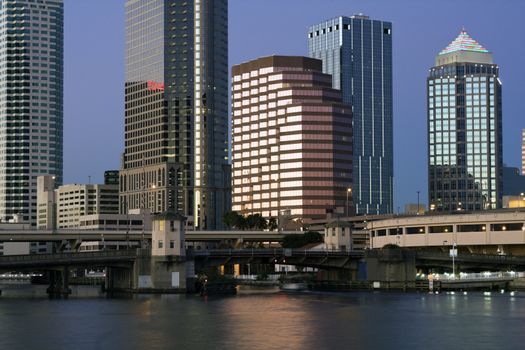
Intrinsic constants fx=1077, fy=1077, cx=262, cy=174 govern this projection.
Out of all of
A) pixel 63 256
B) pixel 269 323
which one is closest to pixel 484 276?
pixel 63 256

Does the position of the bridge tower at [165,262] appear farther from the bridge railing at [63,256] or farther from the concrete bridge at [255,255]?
the concrete bridge at [255,255]

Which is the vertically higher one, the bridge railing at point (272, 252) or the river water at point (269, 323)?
the bridge railing at point (272, 252)

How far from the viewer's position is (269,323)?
4584 inches

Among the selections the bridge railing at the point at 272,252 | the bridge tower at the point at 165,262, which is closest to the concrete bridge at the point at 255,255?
the bridge railing at the point at 272,252

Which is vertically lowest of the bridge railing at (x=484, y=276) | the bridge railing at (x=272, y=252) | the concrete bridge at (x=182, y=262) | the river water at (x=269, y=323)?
the river water at (x=269, y=323)

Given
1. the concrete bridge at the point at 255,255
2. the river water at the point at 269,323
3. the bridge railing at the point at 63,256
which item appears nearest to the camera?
the river water at the point at 269,323

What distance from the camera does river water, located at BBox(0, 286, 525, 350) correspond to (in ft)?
317

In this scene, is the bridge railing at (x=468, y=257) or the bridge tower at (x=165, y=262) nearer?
the bridge tower at (x=165, y=262)

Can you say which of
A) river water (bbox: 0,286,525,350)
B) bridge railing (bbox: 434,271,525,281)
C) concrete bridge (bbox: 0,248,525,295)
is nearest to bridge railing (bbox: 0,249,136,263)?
concrete bridge (bbox: 0,248,525,295)

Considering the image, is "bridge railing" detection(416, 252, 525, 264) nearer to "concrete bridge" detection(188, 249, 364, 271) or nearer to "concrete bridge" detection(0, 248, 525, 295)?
"concrete bridge" detection(0, 248, 525, 295)

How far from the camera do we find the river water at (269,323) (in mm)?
96562

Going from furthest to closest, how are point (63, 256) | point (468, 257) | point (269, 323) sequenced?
point (468, 257) < point (63, 256) < point (269, 323)

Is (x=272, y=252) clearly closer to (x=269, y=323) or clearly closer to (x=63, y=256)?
(x=63, y=256)

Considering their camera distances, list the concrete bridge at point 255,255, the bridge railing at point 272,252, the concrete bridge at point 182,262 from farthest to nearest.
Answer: the bridge railing at point 272,252
the concrete bridge at point 255,255
the concrete bridge at point 182,262
